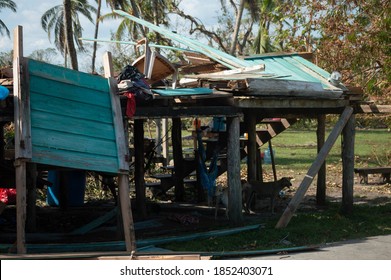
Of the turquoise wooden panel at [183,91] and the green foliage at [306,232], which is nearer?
the turquoise wooden panel at [183,91]

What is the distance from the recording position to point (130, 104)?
1098cm

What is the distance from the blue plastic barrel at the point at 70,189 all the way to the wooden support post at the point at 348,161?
5.68m

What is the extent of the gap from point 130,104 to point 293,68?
16.9 feet

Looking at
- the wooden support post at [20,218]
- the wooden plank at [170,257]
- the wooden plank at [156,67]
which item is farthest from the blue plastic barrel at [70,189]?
the wooden plank at [170,257]

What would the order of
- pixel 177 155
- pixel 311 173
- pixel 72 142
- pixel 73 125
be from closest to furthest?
1. pixel 72 142
2. pixel 73 125
3. pixel 311 173
4. pixel 177 155

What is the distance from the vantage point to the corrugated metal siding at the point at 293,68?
14156 millimetres

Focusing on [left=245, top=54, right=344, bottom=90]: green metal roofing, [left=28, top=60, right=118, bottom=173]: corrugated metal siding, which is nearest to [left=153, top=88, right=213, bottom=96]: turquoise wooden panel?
[left=28, top=60, right=118, bottom=173]: corrugated metal siding

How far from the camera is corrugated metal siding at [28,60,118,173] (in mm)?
9938

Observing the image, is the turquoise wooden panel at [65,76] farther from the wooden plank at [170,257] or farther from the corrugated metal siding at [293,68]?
the corrugated metal siding at [293,68]

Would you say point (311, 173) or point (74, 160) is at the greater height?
point (74, 160)

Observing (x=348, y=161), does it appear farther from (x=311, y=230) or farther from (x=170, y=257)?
(x=170, y=257)

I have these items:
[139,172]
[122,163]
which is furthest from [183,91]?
[139,172]
